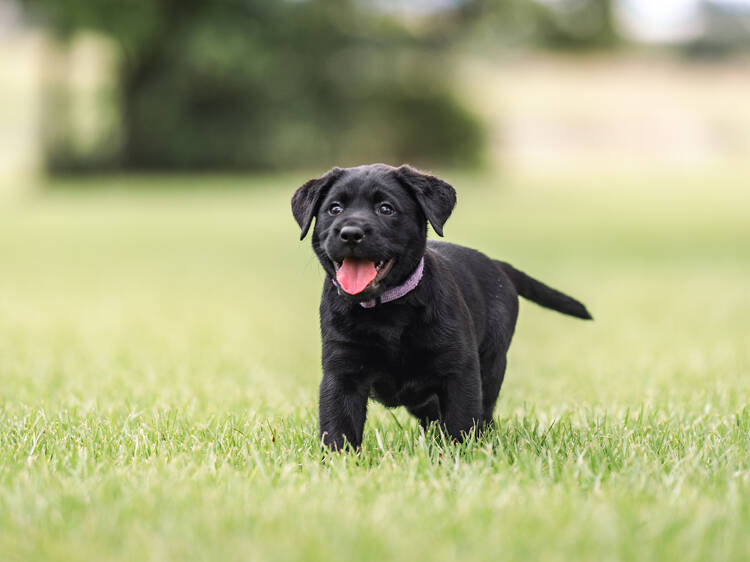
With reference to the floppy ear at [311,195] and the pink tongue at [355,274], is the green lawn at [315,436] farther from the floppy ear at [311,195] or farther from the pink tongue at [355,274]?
the floppy ear at [311,195]

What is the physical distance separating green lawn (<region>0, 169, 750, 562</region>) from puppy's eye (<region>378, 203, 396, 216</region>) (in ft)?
3.06

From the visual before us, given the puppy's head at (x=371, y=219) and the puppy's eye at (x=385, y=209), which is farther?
the puppy's eye at (x=385, y=209)

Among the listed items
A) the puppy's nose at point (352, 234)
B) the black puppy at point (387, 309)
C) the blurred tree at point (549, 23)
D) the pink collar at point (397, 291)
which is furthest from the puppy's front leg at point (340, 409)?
the blurred tree at point (549, 23)

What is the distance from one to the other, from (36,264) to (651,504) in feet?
44.0

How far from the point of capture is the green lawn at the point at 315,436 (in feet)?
9.23

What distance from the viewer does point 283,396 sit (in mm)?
5613

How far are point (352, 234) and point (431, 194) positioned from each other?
0.52 metres

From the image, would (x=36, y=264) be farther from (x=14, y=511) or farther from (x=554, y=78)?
(x=554, y=78)

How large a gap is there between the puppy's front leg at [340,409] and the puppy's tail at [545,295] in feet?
4.38

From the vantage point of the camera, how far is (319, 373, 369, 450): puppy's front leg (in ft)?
12.7

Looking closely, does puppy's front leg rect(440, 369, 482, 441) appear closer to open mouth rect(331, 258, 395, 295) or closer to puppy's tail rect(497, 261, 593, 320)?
open mouth rect(331, 258, 395, 295)

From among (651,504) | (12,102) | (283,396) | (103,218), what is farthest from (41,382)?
(12,102)

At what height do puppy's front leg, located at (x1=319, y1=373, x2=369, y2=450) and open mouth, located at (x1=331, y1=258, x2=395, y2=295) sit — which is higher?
open mouth, located at (x1=331, y1=258, x2=395, y2=295)

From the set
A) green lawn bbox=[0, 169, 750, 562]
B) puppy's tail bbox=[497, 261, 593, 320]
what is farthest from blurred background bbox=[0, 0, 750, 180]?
puppy's tail bbox=[497, 261, 593, 320]
